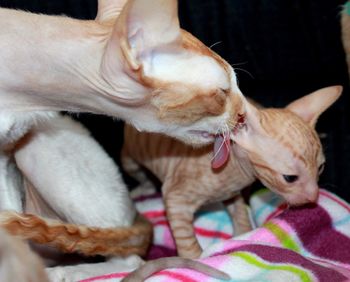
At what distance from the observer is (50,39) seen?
123cm

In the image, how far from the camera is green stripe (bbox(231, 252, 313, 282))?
4.28ft

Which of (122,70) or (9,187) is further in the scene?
(9,187)

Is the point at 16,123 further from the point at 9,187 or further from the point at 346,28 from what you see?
the point at 346,28

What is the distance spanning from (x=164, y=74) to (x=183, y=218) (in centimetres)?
48

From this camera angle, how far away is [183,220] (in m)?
1.55

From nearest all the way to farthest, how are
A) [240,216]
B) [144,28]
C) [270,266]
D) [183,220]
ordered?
1. [144,28]
2. [270,266]
3. [183,220]
4. [240,216]

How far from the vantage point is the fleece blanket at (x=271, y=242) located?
131 centimetres

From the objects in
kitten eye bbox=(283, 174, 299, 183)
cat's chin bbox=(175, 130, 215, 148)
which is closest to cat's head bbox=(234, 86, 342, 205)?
kitten eye bbox=(283, 174, 299, 183)

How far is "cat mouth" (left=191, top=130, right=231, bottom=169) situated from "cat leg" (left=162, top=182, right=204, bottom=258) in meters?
0.10

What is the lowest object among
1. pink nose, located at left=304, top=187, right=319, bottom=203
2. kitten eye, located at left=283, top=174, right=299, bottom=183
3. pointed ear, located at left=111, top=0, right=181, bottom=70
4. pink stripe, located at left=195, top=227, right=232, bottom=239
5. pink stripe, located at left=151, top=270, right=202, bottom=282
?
pink stripe, located at left=195, top=227, right=232, bottom=239

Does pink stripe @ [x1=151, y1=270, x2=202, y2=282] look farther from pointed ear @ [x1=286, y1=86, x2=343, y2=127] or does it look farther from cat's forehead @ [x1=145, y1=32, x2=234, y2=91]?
pointed ear @ [x1=286, y1=86, x2=343, y2=127]

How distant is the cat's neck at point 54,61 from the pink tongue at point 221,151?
0.22 m

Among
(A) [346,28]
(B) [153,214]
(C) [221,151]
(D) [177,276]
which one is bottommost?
(B) [153,214]

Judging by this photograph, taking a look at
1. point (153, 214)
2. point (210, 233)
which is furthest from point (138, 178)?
point (210, 233)
